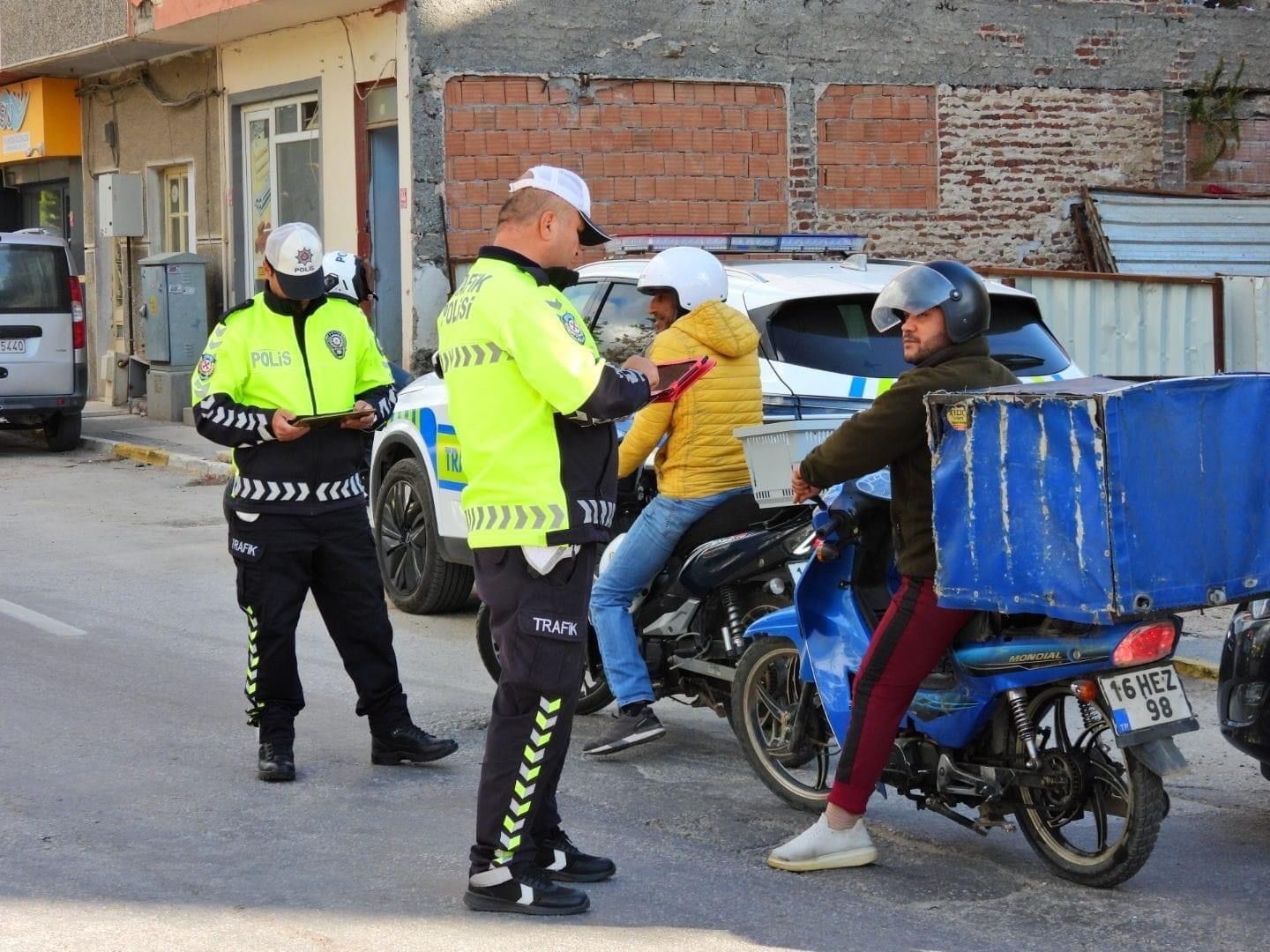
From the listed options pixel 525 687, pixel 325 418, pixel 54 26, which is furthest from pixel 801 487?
pixel 54 26

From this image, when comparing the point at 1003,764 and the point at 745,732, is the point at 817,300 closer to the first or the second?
the point at 745,732

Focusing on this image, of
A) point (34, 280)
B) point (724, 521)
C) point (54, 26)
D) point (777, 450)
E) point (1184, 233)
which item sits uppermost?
point (54, 26)

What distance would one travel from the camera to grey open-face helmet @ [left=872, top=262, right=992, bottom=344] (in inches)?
198

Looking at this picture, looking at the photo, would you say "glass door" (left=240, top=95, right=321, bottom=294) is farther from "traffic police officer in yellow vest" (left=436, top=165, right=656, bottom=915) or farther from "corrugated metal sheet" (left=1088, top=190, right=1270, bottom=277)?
"traffic police officer in yellow vest" (left=436, top=165, right=656, bottom=915)

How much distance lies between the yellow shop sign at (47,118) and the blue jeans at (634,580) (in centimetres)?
1805

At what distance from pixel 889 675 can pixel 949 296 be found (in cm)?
105

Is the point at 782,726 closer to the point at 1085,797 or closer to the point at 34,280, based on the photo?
the point at 1085,797

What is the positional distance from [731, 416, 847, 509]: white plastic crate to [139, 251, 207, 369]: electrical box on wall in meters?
14.1

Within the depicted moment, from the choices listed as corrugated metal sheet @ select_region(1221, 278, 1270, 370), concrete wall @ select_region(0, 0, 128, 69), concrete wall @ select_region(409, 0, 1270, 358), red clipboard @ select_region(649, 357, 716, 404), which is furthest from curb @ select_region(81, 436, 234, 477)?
red clipboard @ select_region(649, 357, 716, 404)

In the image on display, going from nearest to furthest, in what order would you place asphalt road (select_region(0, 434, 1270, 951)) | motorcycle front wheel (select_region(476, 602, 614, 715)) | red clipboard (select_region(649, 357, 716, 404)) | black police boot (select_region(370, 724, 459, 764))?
1. asphalt road (select_region(0, 434, 1270, 951))
2. red clipboard (select_region(649, 357, 716, 404))
3. black police boot (select_region(370, 724, 459, 764))
4. motorcycle front wheel (select_region(476, 602, 614, 715))

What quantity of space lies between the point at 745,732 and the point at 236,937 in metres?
1.94

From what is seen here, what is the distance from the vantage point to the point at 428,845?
17.9ft

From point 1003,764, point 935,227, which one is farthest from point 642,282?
point 935,227

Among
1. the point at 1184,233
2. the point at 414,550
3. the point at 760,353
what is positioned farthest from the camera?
the point at 1184,233
